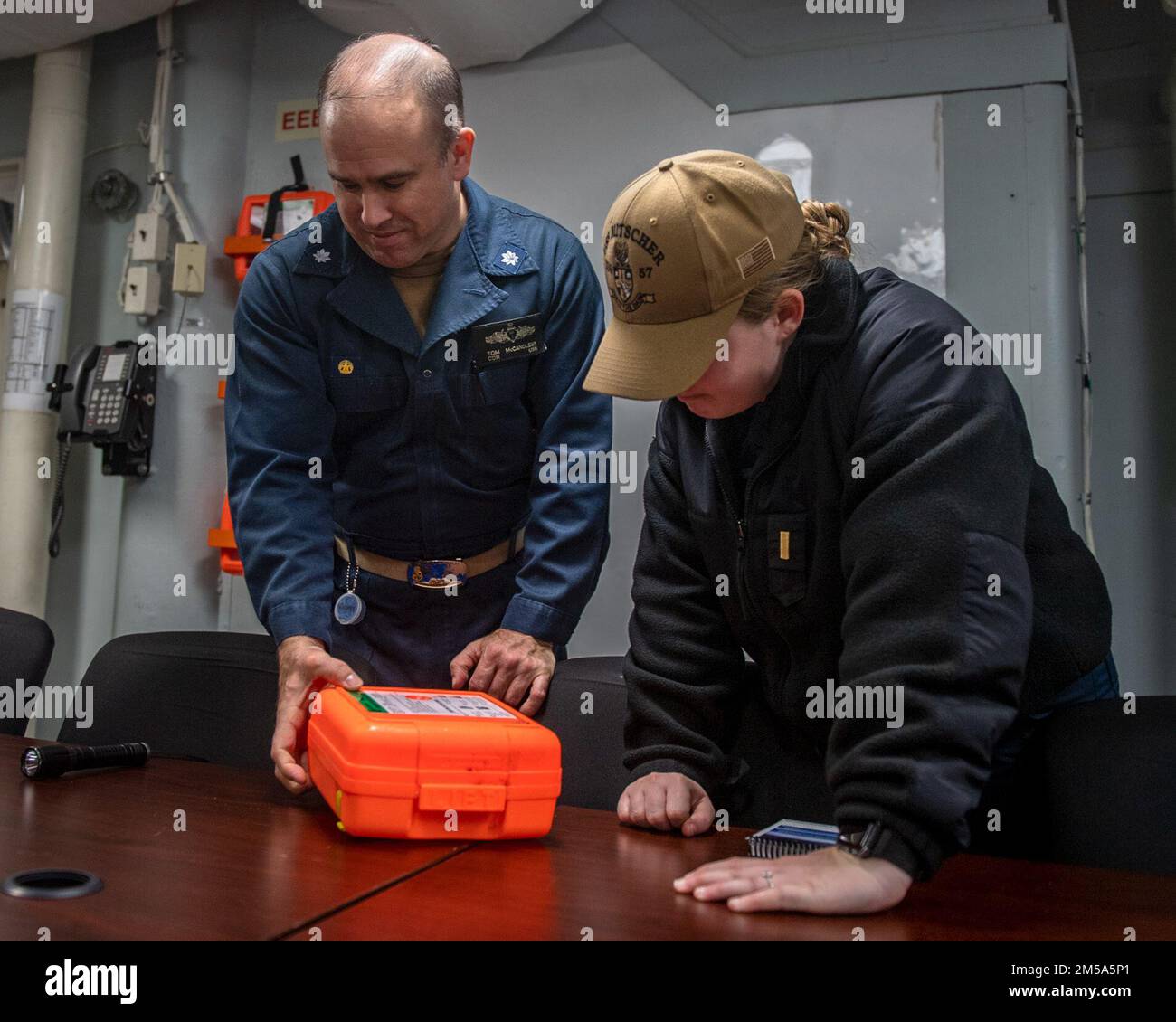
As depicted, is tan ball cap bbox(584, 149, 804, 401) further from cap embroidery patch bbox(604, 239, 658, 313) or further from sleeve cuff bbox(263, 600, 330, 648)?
sleeve cuff bbox(263, 600, 330, 648)

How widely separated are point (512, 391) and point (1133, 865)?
1.06 meters

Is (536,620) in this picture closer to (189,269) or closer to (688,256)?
(688,256)

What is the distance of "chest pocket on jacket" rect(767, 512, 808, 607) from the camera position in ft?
3.67

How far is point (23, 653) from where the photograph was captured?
75.0 inches

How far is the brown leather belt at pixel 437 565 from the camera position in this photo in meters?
1.72

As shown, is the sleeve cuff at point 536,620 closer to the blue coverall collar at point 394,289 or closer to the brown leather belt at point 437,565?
the brown leather belt at point 437,565

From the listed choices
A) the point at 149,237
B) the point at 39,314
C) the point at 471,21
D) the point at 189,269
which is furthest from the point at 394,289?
the point at 39,314

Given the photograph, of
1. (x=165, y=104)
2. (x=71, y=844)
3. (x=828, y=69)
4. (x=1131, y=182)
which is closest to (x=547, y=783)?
(x=71, y=844)

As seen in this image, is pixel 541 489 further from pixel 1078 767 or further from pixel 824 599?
pixel 1078 767

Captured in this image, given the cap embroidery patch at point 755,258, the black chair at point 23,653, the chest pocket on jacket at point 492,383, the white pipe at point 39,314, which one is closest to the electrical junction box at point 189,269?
the white pipe at point 39,314

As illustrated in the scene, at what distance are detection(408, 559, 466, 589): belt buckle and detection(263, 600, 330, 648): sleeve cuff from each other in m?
0.20

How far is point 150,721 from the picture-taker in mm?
1826

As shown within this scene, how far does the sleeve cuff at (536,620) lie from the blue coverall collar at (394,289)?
42cm

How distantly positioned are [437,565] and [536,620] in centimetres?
22
